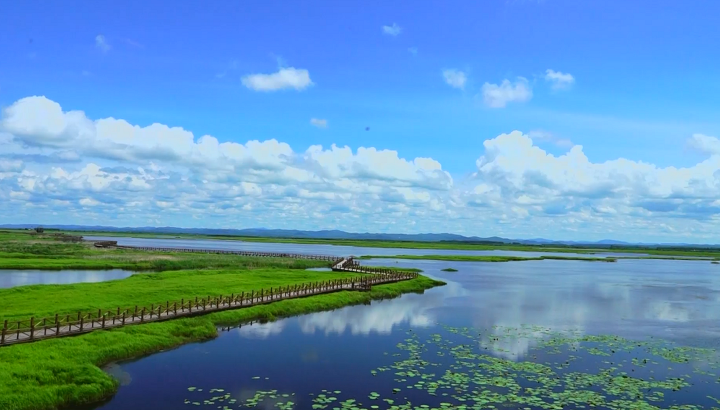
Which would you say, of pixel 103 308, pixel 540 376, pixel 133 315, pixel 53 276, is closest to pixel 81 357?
pixel 133 315

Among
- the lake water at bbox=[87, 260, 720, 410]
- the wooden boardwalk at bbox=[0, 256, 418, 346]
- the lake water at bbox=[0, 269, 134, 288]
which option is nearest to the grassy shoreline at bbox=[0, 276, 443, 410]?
the wooden boardwalk at bbox=[0, 256, 418, 346]

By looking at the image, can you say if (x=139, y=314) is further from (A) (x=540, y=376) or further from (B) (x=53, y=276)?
(B) (x=53, y=276)

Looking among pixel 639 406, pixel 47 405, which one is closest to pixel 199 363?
pixel 47 405

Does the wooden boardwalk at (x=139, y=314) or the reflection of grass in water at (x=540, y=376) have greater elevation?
the wooden boardwalk at (x=139, y=314)

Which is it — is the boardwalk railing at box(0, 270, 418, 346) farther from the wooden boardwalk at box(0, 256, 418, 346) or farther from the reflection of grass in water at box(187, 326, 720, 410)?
the reflection of grass in water at box(187, 326, 720, 410)

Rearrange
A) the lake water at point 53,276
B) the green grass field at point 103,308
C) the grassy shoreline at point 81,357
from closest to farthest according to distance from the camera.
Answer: the grassy shoreline at point 81,357 < the green grass field at point 103,308 < the lake water at point 53,276

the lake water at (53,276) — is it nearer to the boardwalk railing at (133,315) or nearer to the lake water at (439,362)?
the boardwalk railing at (133,315)

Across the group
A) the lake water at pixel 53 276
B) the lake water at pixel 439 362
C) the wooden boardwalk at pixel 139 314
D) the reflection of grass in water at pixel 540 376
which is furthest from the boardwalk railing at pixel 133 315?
the lake water at pixel 53 276
